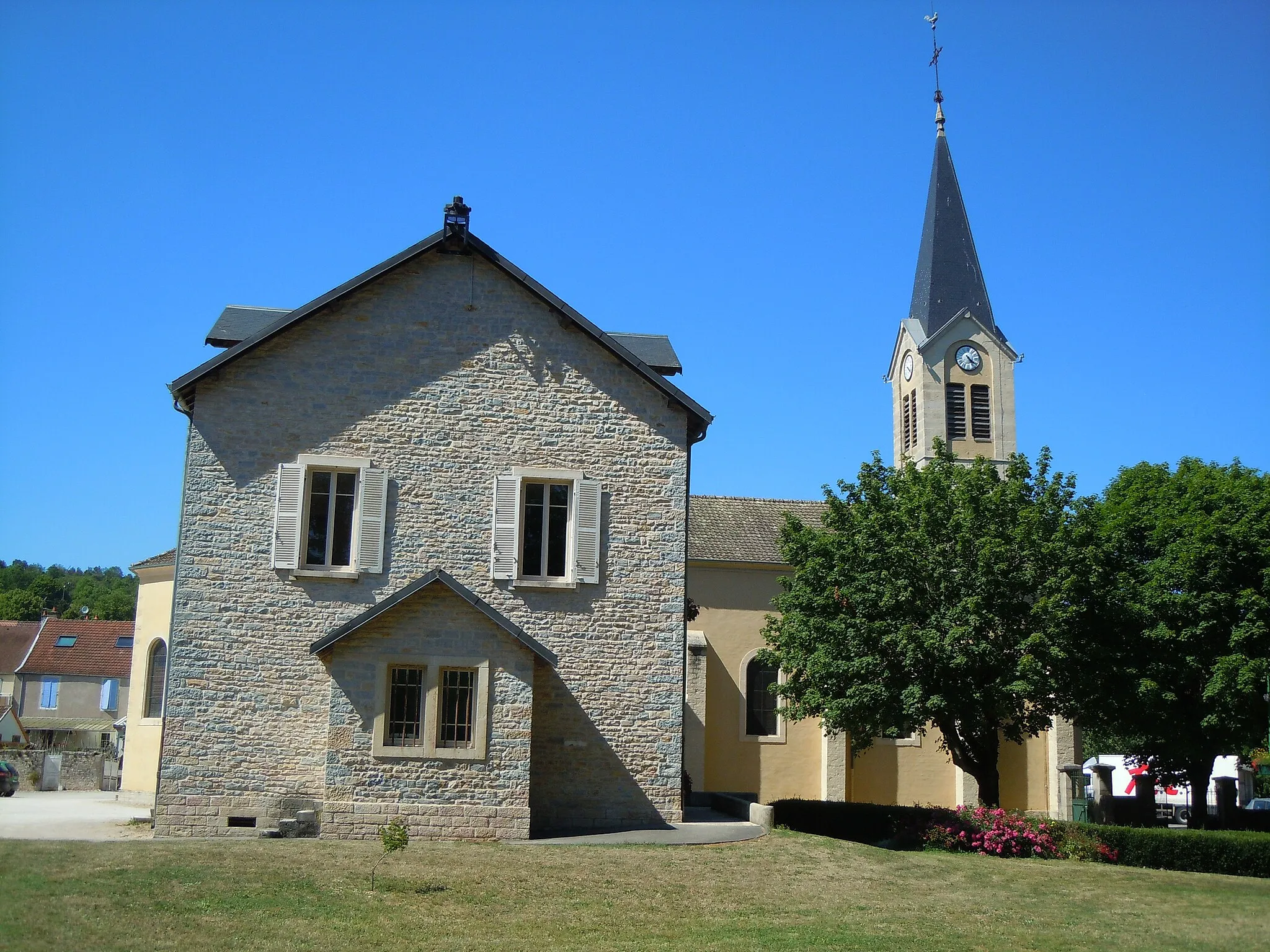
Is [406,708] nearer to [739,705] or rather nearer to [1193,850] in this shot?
[1193,850]

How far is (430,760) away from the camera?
1805 centimetres

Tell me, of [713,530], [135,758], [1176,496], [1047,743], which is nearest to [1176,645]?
[1176,496]

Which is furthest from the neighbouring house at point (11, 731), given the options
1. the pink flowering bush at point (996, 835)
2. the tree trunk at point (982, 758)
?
the pink flowering bush at point (996, 835)

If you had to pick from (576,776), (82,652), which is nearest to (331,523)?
(576,776)

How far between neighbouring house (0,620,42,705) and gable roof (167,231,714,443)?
4784 cm

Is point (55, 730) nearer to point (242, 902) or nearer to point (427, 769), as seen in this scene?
point (427, 769)

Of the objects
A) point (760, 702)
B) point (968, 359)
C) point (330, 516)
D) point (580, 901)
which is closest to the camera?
point (580, 901)

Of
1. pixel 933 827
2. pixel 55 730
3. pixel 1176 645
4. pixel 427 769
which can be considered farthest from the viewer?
pixel 55 730

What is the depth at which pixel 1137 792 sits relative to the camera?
3048 centimetres

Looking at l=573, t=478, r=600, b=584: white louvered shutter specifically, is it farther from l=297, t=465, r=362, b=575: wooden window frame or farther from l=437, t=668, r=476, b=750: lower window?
l=297, t=465, r=362, b=575: wooden window frame

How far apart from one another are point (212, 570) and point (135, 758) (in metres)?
10.1

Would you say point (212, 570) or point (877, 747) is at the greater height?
point (212, 570)

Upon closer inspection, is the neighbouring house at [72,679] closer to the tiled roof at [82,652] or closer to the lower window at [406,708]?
the tiled roof at [82,652]

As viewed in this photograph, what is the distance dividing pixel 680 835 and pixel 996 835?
573 centimetres
